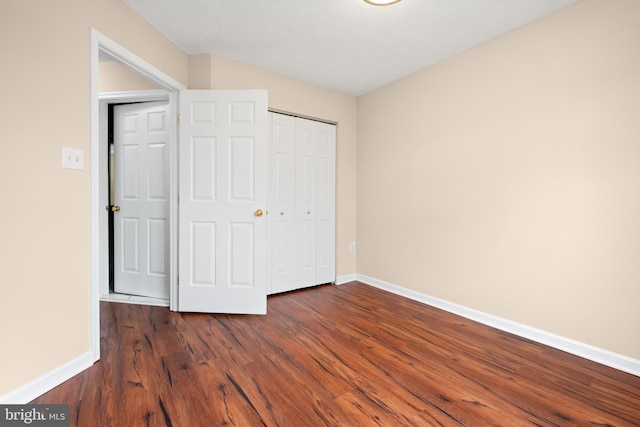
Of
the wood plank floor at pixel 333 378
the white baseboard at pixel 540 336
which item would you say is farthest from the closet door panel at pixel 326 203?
the wood plank floor at pixel 333 378

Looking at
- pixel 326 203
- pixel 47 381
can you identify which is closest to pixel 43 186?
pixel 47 381

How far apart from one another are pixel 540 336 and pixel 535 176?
1.19 metres

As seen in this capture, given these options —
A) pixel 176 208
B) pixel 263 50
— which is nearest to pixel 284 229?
pixel 176 208

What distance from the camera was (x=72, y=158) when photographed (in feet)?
5.49

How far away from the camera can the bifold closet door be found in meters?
3.19

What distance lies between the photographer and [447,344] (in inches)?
83.0

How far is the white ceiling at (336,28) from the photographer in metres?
2.01

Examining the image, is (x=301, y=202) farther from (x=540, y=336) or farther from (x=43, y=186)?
(x=540, y=336)

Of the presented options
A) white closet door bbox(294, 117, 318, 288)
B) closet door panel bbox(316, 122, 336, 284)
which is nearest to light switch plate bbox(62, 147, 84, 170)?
white closet door bbox(294, 117, 318, 288)

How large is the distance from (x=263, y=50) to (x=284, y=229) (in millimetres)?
1785

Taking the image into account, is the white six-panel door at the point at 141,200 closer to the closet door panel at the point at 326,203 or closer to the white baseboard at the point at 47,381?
the white baseboard at the point at 47,381

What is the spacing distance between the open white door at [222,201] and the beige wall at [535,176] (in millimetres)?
1584

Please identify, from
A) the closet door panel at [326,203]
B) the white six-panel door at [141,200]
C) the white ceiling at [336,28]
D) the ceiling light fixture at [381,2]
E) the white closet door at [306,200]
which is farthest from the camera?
the closet door panel at [326,203]

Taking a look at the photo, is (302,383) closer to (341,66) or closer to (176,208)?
(176,208)
